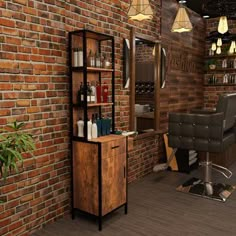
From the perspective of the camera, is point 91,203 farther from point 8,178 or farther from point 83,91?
point 83,91

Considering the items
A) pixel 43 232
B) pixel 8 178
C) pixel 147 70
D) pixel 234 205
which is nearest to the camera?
pixel 8 178

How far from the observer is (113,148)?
2844 millimetres

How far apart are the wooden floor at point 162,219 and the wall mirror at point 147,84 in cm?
121

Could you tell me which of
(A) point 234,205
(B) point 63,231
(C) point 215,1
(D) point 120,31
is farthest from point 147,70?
(B) point 63,231

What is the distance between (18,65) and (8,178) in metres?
0.99

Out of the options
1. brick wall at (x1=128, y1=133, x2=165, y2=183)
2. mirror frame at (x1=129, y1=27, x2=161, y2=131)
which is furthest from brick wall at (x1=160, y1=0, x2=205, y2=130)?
brick wall at (x1=128, y1=133, x2=165, y2=183)

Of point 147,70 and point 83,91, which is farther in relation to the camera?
point 147,70

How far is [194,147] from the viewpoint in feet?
11.6

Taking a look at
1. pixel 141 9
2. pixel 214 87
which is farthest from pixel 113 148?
pixel 214 87

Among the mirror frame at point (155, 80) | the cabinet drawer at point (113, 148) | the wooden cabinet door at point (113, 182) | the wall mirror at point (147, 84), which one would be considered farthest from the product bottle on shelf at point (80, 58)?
the wall mirror at point (147, 84)

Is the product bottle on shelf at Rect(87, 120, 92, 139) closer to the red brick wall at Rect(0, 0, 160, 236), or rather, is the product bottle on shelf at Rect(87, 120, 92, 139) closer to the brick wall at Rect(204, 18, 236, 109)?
the red brick wall at Rect(0, 0, 160, 236)

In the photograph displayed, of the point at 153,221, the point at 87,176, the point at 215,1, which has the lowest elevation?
the point at 153,221

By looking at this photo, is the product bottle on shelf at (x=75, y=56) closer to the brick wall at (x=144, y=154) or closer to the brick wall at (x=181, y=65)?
the brick wall at (x=144, y=154)

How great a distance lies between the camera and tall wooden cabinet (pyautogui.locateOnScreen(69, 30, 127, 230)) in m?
2.74
